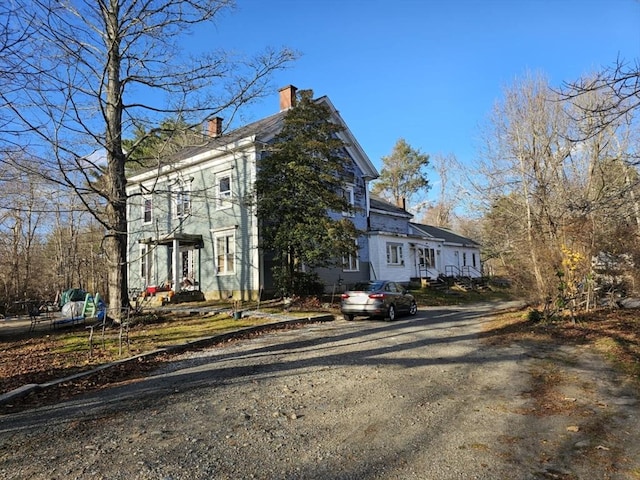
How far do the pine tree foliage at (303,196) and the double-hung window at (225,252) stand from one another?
324 cm

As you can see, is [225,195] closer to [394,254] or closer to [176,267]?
[176,267]

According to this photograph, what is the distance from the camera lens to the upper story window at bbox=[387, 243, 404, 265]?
93.0 ft

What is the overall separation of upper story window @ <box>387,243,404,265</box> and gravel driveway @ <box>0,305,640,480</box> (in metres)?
19.9

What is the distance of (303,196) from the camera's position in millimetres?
18469

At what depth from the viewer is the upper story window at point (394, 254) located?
28.3 metres

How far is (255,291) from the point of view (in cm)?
2028

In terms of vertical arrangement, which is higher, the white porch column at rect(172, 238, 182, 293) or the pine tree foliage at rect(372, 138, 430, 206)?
the pine tree foliage at rect(372, 138, 430, 206)

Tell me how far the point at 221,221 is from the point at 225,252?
5.58 ft

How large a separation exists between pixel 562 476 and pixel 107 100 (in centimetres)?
1637

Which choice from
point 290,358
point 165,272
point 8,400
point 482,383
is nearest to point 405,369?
point 482,383

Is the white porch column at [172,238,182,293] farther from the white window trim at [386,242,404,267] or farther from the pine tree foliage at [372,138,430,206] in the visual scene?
the pine tree foliage at [372,138,430,206]

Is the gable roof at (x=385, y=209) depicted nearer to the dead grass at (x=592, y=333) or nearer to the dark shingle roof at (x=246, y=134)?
the dark shingle roof at (x=246, y=134)

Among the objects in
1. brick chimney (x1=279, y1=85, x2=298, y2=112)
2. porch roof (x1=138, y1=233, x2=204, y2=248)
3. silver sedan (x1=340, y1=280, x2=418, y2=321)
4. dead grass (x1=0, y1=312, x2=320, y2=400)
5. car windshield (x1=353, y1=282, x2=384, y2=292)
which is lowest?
dead grass (x1=0, y1=312, x2=320, y2=400)

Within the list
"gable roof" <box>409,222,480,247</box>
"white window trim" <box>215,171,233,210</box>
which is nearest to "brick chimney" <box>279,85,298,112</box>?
"white window trim" <box>215,171,233,210</box>
